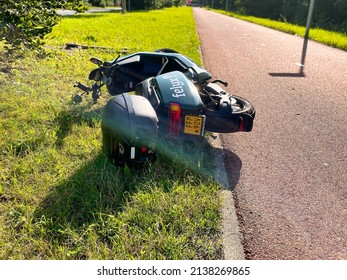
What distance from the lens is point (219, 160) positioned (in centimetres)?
331

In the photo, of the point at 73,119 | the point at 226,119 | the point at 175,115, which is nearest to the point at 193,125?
the point at 175,115

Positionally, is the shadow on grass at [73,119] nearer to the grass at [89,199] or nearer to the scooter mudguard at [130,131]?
the grass at [89,199]

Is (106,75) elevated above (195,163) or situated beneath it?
elevated above

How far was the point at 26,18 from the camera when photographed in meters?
4.63

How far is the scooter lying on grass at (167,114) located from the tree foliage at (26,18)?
2313mm

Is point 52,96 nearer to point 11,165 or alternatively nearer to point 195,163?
point 11,165

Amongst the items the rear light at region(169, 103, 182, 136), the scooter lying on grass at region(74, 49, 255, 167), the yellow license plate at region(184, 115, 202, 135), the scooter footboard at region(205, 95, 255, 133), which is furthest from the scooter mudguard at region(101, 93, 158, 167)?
→ the scooter footboard at region(205, 95, 255, 133)

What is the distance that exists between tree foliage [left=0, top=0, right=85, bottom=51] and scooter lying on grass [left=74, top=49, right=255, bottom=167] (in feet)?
7.59

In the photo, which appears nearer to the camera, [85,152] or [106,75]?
[85,152]

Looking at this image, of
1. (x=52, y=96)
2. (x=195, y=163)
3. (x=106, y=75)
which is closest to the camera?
(x=195, y=163)

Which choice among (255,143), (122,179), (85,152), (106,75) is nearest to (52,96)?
(106,75)

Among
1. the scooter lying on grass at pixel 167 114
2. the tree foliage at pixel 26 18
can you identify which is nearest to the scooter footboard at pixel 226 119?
the scooter lying on grass at pixel 167 114

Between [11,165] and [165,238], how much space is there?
1833 mm

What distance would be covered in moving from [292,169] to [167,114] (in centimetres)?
153
